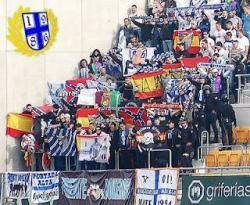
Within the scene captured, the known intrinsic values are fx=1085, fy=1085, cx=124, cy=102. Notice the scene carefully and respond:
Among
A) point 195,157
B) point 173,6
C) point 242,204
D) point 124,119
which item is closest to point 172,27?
point 173,6

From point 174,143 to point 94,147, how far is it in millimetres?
2622

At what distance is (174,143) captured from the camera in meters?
28.0

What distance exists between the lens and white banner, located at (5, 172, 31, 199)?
2864 cm

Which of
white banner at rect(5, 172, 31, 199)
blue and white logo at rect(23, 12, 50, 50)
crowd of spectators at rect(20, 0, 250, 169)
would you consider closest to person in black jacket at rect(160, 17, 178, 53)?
crowd of spectators at rect(20, 0, 250, 169)

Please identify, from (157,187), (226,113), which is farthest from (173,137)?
(157,187)

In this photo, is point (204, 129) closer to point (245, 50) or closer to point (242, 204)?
point (245, 50)

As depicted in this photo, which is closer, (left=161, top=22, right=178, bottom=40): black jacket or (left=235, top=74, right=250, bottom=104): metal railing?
(left=235, top=74, right=250, bottom=104): metal railing

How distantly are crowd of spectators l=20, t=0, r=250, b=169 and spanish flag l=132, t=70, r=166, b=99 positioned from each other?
0.77ft

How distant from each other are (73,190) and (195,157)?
10.7ft

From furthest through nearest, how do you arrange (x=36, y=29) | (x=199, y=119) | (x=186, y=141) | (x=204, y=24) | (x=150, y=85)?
(x=36, y=29) → (x=204, y=24) → (x=150, y=85) → (x=199, y=119) → (x=186, y=141)

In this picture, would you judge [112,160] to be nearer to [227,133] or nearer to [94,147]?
Result: [94,147]

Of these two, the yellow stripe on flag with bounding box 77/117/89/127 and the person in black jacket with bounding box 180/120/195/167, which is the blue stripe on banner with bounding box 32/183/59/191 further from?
the person in black jacket with bounding box 180/120/195/167

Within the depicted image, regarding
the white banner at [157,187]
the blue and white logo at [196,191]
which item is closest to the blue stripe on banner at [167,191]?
the white banner at [157,187]

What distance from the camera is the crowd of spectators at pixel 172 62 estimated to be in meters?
28.6
